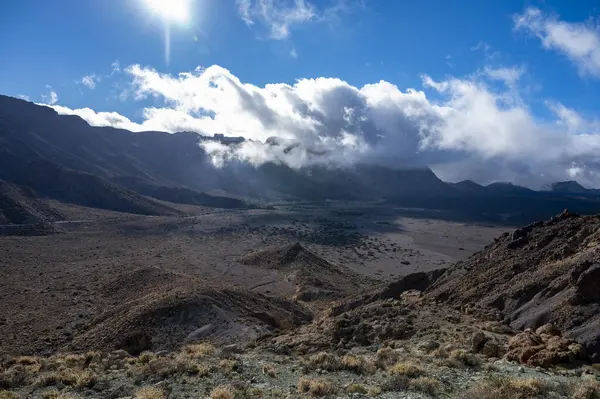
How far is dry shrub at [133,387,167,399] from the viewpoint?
1016 centimetres

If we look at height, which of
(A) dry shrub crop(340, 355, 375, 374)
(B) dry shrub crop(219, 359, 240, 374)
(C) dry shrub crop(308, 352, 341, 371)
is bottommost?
(B) dry shrub crop(219, 359, 240, 374)

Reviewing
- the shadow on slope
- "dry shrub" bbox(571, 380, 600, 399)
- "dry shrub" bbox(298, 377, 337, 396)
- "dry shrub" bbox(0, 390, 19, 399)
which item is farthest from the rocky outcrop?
the shadow on slope

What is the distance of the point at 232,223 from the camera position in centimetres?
10794

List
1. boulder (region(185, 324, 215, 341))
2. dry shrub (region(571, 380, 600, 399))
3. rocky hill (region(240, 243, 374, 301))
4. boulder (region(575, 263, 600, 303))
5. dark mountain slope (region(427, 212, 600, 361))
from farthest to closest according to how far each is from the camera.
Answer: rocky hill (region(240, 243, 374, 301)) < boulder (region(185, 324, 215, 341)) < boulder (region(575, 263, 600, 303)) < dark mountain slope (region(427, 212, 600, 361)) < dry shrub (region(571, 380, 600, 399))

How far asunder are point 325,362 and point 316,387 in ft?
9.51

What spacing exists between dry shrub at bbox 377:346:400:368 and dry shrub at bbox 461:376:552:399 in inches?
127

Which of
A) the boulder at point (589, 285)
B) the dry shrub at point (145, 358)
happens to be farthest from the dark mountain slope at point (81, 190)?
the boulder at point (589, 285)

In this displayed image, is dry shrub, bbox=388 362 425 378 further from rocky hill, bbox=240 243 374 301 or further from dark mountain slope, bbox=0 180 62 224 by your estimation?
dark mountain slope, bbox=0 180 62 224

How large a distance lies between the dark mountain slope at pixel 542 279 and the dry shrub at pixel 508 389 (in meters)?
3.84

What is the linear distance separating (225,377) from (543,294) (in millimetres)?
11809

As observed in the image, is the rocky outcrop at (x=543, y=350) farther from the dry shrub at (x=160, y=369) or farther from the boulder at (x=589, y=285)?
the dry shrub at (x=160, y=369)

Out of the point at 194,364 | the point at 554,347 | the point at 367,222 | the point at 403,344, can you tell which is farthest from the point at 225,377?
the point at 367,222

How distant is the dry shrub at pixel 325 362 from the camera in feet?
41.2

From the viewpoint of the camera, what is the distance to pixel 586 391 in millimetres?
8898
